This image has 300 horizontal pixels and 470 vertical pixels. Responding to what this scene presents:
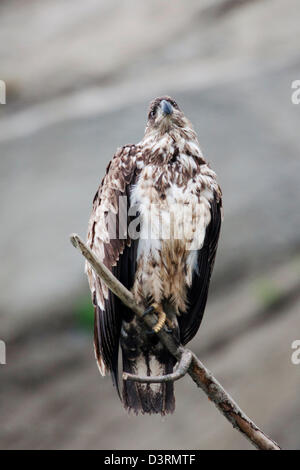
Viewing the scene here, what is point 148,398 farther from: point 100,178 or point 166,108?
point 100,178

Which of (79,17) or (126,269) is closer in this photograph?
(126,269)

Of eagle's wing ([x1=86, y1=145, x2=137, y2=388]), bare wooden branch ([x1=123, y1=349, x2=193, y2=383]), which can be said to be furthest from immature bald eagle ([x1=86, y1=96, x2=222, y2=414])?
bare wooden branch ([x1=123, y1=349, x2=193, y2=383])

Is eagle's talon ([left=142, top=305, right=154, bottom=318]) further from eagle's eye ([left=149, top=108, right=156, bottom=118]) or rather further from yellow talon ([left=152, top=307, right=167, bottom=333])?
eagle's eye ([left=149, top=108, right=156, bottom=118])

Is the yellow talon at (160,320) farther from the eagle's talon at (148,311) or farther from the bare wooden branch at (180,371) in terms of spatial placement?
the bare wooden branch at (180,371)

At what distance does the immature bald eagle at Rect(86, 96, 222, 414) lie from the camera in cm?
272

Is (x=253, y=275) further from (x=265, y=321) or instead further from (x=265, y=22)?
(x=265, y=22)

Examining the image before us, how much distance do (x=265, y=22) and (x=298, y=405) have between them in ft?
12.4

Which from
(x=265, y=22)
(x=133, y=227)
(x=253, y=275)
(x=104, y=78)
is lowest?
(x=253, y=275)

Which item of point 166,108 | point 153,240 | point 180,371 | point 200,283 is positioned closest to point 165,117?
point 166,108

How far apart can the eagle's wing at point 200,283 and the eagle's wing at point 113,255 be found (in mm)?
307

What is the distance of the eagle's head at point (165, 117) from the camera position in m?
2.92

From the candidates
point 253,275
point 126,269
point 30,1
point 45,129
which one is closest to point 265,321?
point 253,275

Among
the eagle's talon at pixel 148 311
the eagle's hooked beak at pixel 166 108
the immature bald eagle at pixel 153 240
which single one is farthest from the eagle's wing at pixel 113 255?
the eagle's hooked beak at pixel 166 108

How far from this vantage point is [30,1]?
698 centimetres
